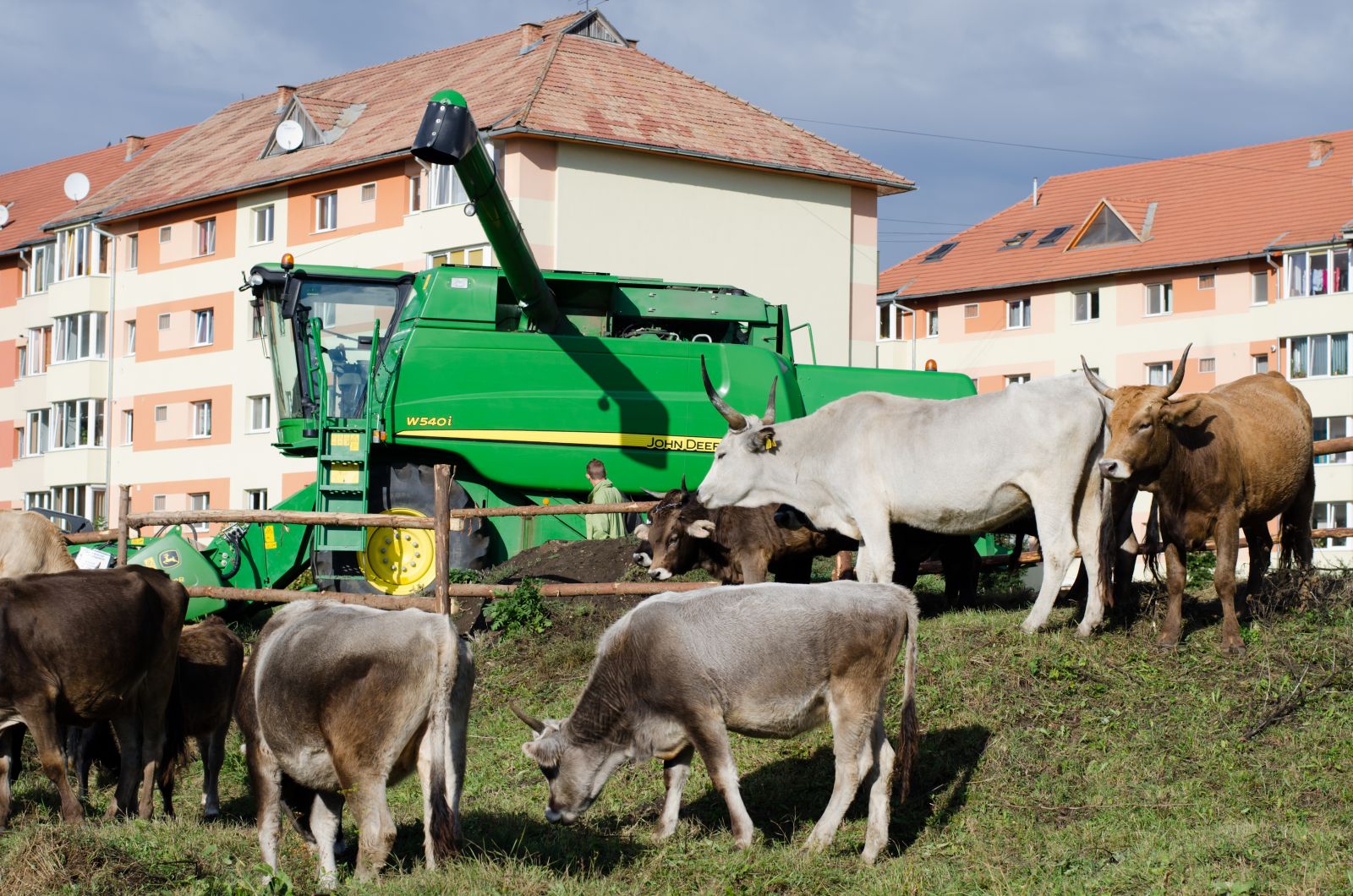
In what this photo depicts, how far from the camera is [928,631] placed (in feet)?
39.1

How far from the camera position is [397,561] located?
1636 cm

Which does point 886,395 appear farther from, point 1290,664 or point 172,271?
point 172,271

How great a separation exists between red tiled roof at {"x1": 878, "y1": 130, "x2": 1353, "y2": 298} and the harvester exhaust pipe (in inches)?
1269

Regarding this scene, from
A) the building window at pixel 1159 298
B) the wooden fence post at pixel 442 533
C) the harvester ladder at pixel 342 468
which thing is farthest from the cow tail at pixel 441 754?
the building window at pixel 1159 298

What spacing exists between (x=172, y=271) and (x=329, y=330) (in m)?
27.9

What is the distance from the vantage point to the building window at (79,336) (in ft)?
151

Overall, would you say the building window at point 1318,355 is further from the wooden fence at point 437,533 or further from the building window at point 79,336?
the building window at point 79,336

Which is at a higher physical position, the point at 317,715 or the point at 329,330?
→ the point at 329,330

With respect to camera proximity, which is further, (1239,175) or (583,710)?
(1239,175)

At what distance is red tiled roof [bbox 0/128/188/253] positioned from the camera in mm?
51875

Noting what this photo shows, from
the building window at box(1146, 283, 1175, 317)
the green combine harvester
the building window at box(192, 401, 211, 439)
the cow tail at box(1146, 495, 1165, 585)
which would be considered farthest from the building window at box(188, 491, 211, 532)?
the cow tail at box(1146, 495, 1165, 585)

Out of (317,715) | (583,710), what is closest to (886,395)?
(583,710)

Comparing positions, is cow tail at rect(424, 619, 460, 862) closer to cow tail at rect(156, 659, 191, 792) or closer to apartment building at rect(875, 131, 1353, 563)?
cow tail at rect(156, 659, 191, 792)

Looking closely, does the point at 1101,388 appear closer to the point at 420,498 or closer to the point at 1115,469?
the point at 1115,469
